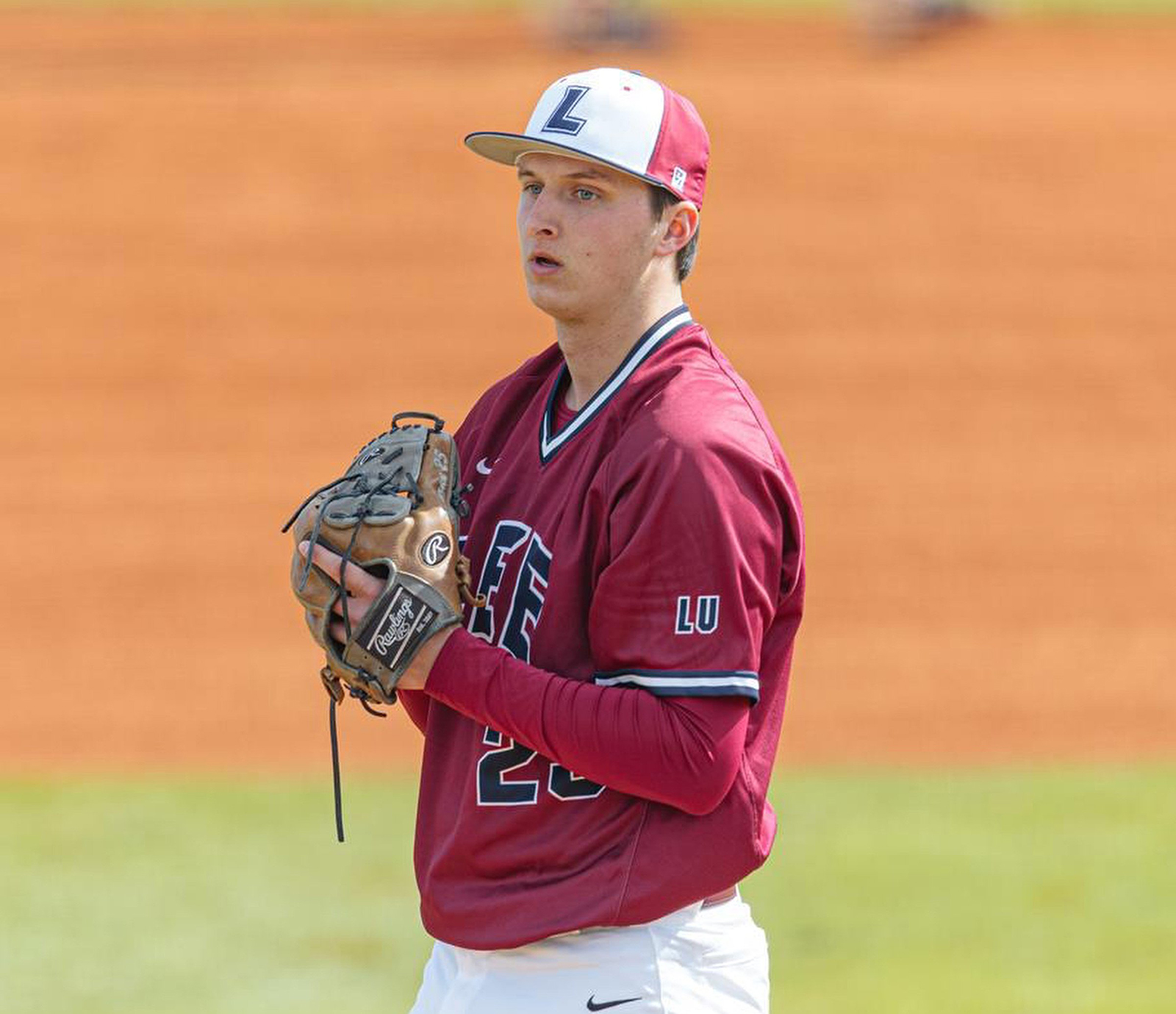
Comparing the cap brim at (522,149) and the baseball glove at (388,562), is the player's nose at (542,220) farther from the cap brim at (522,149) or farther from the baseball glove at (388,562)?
the baseball glove at (388,562)

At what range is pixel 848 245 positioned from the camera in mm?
17344

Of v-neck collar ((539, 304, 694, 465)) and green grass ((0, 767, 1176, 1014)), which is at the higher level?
v-neck collar ((539, 304, 694, 465))

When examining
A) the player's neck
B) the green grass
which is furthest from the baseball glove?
the green grass

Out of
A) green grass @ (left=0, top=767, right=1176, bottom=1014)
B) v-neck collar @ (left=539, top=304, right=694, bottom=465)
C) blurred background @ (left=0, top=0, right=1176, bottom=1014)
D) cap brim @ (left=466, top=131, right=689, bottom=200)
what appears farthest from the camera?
blurred background @ (left=0, top=0, right=1176, bottom=1014)

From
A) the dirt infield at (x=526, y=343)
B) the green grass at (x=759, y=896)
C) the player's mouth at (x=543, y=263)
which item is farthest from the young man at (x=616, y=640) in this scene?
the dirt infield at (x=526, y=343)

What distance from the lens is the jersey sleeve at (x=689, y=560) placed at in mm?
2547

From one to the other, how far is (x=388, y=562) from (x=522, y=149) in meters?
0.69

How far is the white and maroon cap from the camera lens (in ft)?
8.78

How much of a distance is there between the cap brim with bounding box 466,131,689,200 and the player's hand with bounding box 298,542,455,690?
0.68 metres

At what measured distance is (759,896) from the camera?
6.93 metres

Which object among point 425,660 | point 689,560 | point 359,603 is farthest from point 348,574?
point 689,560

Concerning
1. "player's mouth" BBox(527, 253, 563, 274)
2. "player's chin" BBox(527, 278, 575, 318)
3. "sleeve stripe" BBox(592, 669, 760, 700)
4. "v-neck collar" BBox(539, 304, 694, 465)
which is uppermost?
"player's mouth" BBox(527, 253, 563, 274)

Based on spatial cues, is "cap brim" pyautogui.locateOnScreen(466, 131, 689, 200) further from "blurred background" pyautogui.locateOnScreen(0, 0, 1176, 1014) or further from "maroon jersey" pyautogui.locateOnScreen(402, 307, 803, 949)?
"blurred background" pyautogui.locateOnScreen(0, 0, 1176, 1014)

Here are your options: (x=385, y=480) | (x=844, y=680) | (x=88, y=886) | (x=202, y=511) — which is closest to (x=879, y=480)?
(x=844, y=680)
